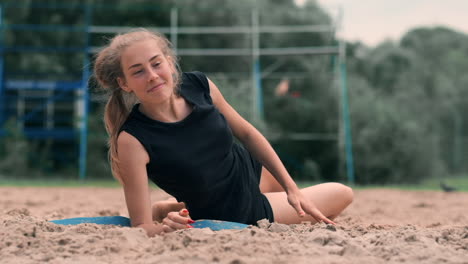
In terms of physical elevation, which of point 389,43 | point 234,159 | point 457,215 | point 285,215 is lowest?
point 457,215

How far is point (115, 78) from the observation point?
2.78 metres

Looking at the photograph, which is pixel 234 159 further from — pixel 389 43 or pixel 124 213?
pixel 389 43

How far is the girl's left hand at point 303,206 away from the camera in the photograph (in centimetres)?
290

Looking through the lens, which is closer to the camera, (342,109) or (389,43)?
(342,109)

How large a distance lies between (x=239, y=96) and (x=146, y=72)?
27.2 ft

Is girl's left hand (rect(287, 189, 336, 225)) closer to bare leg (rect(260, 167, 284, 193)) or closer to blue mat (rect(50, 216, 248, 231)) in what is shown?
blue mat (rect(50, 216, 248, 231))

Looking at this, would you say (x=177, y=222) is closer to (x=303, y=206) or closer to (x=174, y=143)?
(x=174, y=143)

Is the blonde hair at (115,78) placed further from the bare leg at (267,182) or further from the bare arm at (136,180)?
the bare leg at (267,182)

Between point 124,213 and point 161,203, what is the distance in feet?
4.33

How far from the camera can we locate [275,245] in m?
2.26

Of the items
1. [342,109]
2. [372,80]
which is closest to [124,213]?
[342,109]

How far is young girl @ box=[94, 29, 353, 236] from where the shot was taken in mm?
2621

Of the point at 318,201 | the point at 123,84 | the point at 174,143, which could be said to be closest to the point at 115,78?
the point at 123,84

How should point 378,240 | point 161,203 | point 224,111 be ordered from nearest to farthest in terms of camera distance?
point 378,240, point 224,111, point 161,203
